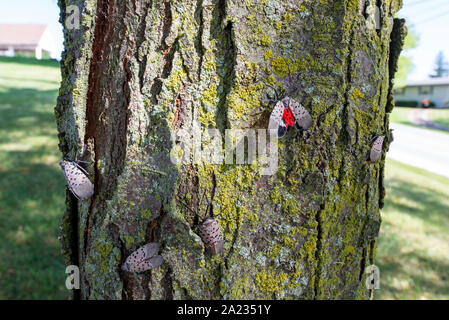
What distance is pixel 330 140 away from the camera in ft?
4.14

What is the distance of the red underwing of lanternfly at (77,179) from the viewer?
4.13 feet

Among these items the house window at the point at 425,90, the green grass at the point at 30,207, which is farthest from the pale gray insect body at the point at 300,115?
the house window at the point at 425,90

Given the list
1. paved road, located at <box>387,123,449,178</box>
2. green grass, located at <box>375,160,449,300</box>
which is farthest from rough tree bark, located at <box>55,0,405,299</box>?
paved road, located at <box>387,123,449,178</box>

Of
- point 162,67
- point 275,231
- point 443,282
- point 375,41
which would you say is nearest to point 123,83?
point 162,67

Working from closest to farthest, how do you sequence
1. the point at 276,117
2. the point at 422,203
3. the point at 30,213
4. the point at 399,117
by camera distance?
the point at 276,117, the point at 30,213, the point at 422,203, the point at 399,117

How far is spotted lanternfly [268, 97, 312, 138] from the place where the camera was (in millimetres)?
1156

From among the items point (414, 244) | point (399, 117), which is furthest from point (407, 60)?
point (414, 244)

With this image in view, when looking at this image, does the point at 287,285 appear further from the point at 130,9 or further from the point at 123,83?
the point at 130,9

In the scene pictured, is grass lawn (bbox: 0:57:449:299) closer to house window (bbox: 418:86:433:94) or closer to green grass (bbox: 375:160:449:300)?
green grass (bbox: 375:160:449:300)

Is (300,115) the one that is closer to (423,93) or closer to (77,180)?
(77,180)

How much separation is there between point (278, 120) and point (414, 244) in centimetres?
449

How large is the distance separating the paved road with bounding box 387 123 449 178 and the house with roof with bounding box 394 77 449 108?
2491 centimetres

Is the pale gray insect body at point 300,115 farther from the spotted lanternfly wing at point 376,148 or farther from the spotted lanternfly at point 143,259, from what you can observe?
the spotted lanternfly at point 143,259

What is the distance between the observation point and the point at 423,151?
12.4 metres
